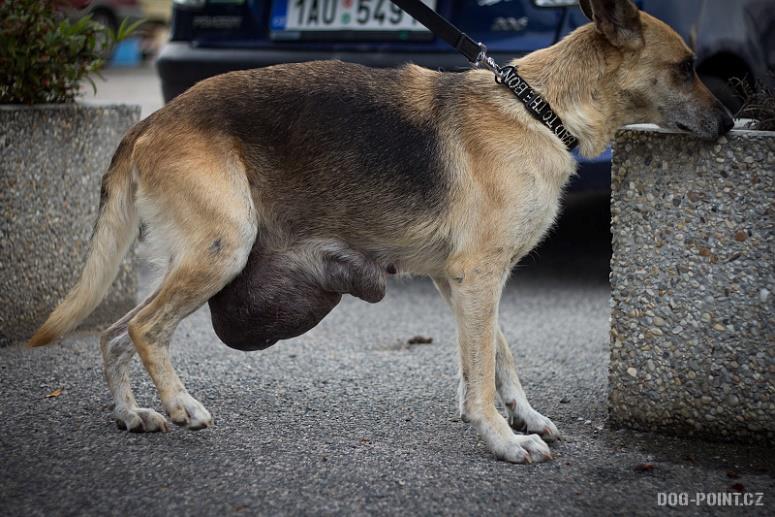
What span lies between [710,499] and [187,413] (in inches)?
A: 72.3

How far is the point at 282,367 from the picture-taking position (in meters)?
4.52

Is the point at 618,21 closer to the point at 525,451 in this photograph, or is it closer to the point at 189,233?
the point at 525,451

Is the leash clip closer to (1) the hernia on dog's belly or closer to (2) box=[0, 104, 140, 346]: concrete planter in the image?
(1) the hernia on dog's belly

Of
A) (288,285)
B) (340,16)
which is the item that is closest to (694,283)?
(288,285)

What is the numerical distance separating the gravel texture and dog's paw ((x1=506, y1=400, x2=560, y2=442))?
7 cm

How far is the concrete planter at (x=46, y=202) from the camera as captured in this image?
14.7 feet

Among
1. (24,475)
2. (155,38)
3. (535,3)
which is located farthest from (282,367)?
(155,38)

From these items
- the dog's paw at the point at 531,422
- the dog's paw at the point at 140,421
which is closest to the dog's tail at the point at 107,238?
the dog's paw at the point at 140,421

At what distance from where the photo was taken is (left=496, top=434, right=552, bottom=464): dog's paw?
3336 mm

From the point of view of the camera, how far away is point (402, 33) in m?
5.48

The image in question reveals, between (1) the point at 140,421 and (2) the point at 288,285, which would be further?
(2) the point at 288,285

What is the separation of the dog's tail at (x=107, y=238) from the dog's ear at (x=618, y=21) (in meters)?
1.76

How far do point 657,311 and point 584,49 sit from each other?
3.32ft

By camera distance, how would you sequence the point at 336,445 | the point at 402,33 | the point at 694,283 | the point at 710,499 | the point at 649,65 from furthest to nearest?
the point at 402,33 → the point at 649,65 → the point at 336,445 → the point at 694,283 → the point at 710,499
